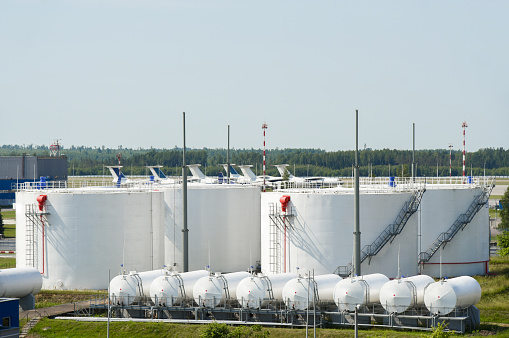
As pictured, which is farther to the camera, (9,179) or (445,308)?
(9,179)

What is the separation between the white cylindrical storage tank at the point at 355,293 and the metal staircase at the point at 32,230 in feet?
74.1

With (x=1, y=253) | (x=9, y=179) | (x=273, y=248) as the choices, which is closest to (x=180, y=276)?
(x=273, y=248)

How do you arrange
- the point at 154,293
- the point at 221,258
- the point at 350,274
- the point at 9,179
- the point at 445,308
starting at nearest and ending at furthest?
the point at 445,308 → the point at 154,293 → the point at 350,274 → the point at 221,258 → the point at 9,179

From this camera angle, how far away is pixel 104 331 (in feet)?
142

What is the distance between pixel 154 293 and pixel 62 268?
13137 mm

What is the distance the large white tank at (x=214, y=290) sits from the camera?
4388 centimetres

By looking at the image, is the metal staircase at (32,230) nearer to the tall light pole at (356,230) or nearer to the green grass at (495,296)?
the tall light pole at (356,230)

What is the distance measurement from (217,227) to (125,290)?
50.3 ft

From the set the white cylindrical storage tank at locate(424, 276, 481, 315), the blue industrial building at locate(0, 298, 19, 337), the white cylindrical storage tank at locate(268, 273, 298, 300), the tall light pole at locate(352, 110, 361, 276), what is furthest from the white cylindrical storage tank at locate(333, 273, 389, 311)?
the blue industrial building at locate(0, 298, 19, 337)

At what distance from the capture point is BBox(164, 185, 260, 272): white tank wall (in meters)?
59.5

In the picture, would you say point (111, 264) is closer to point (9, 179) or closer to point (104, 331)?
point (104, 331)

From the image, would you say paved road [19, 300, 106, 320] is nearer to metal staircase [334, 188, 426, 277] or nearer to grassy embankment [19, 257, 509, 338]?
grassy embankment [19, 257, 509, 338]

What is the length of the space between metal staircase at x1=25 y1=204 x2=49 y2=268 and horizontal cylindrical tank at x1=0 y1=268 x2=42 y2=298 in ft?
20.9

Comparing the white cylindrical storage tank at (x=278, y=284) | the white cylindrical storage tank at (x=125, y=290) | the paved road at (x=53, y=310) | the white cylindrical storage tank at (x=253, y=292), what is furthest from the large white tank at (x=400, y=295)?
the paved road at (x=53, y=310)
